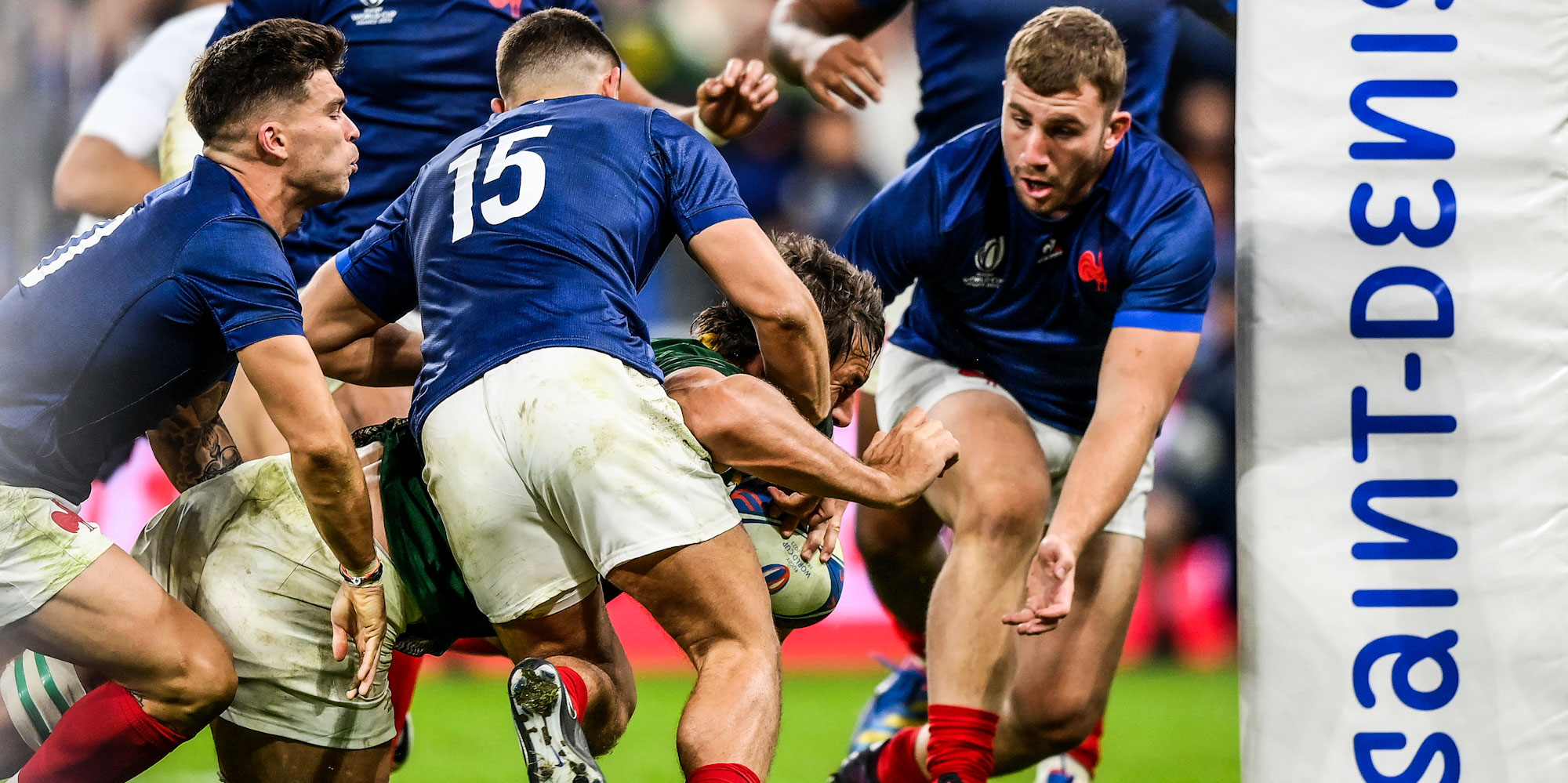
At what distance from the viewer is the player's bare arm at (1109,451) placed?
274 cm

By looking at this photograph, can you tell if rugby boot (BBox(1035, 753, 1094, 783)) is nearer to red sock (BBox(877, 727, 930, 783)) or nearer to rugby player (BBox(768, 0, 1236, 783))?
rugby player (BBox(768, 0, 1236, 783))

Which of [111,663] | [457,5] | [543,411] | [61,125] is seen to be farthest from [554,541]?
[61,125]

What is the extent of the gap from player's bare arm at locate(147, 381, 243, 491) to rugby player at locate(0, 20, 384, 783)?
1.11 feet

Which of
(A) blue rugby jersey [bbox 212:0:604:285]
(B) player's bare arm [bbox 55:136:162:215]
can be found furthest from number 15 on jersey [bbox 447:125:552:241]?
(B) player's bare arm [bbox 55:136:162:215]

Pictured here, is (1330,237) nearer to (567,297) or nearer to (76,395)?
(567,297)

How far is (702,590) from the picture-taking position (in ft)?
7.39

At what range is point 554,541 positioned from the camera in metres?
2.33

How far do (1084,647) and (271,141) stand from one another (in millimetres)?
2048

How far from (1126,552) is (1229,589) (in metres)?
2.61

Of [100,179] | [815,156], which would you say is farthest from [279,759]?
[815,156]

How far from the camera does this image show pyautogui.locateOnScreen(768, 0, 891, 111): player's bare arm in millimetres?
3537

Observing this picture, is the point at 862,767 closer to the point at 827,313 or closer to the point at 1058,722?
the point at 1058,722

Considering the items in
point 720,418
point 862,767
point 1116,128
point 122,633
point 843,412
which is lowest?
point 862,767

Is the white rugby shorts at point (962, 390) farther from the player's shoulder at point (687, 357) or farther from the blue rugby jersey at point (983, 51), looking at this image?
the player's shoulder at point (687, 357)
